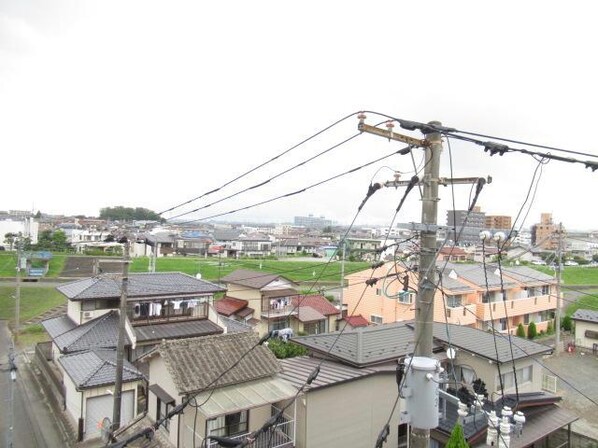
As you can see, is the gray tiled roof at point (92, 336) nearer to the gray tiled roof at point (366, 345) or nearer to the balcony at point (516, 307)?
the gray tiled roof at point (366, 345)

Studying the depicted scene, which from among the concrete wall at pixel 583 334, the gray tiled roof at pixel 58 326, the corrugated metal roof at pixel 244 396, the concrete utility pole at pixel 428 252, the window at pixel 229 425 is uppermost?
the concrete utility pole at pixel 428 252

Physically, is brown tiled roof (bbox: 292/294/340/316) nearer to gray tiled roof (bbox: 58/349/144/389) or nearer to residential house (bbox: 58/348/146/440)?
gray tiled roof (bbox: 58/349/144/389)

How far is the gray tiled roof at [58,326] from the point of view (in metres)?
20.7

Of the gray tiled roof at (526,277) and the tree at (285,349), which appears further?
the gray tiled roof at (526,277)

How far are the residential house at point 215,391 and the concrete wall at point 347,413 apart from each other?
0.48m

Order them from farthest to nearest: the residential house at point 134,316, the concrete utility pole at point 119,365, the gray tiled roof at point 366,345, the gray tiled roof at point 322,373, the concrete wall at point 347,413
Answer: the residential house at point 134,316
the gray tiled roof at point 366,345
the gray tiled roof at point 322,373
the concrete wall at point 347,413
the concrete utility pole at point 119,365

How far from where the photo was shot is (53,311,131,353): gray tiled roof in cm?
1872

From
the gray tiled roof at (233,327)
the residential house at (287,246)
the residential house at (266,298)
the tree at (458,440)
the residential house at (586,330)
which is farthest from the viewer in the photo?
the residential house at (287,246)

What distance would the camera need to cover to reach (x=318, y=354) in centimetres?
1484

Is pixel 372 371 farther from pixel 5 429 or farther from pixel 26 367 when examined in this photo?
pixel 26 367

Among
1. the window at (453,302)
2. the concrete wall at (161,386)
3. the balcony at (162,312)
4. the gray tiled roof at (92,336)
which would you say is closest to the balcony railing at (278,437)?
the concrete wall at (161,386)

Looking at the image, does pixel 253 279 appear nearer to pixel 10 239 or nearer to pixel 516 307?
pixel 516 307

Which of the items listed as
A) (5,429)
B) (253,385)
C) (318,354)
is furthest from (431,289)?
(5,429)

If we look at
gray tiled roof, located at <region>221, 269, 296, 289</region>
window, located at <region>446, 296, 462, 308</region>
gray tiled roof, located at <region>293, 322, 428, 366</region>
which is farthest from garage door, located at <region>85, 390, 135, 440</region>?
window, located at <region>446, 296, 462, 308</region>
